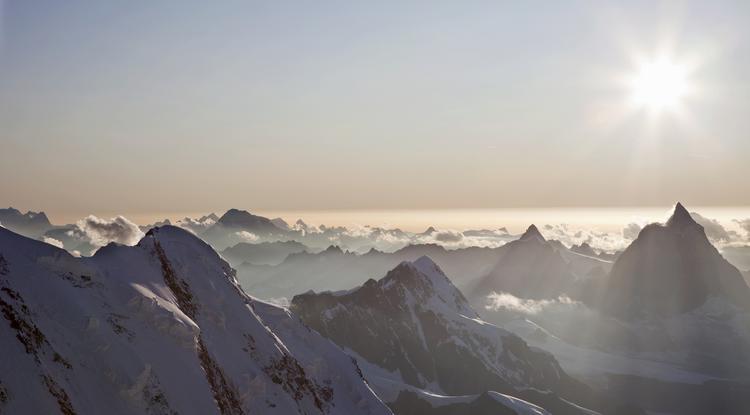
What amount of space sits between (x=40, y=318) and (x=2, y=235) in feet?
51.8

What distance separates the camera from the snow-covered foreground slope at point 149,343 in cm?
8194

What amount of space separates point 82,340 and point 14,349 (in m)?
16.6

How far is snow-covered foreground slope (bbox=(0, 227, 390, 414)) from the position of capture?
81.9 meters

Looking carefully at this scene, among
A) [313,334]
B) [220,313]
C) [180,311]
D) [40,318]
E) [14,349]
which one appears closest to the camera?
[14,349]

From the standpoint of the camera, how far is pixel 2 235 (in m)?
96.8

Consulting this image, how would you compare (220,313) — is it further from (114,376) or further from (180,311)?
(114,376)

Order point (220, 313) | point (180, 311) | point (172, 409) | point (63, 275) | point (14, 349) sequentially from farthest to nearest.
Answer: point (220, 313) < point (180, 311) < point (63, 275) < point (172, 409) < point (14, 349)

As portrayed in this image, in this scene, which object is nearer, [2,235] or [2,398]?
[2,398]

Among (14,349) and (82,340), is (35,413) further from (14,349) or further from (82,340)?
(82,340)

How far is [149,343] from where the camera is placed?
4070 inches

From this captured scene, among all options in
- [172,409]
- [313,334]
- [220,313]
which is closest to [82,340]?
[172,409]

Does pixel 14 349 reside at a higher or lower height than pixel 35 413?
higher

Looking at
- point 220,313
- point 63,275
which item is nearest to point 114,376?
point 63,275

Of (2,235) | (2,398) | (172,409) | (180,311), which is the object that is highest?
(2,235)
